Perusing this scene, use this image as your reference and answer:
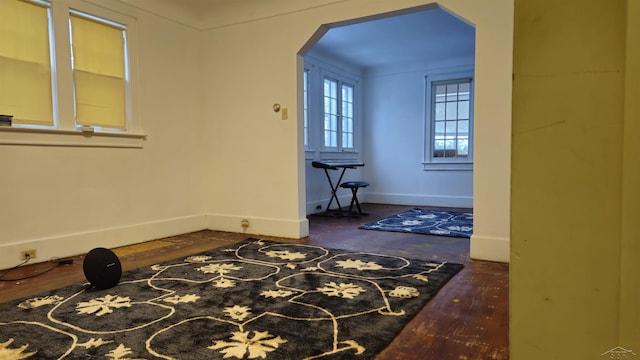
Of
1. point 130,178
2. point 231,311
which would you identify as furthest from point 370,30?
point 231,311

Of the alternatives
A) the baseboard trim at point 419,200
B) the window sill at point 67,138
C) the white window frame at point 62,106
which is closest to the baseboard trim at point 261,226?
the window sill at point 67,138

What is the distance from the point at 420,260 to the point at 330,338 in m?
1.62

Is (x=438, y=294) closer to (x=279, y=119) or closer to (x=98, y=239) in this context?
(x=279, y=119)

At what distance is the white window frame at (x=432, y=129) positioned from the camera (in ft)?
21.9

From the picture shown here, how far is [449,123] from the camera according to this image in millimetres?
6902

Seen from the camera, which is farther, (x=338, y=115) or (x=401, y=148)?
(x=401, y=148)

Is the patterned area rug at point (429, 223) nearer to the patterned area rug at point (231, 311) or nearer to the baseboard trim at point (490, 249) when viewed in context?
the baseboard trim at point (490, 249)

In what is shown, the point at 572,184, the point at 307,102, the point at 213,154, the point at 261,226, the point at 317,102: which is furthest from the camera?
the point at 317,102

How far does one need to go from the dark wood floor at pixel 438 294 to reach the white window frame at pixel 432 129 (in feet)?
8.33

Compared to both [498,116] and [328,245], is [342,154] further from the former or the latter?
[498,116]

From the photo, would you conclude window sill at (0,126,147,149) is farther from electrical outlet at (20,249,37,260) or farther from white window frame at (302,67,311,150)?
white window frame at (302,67,311,150)

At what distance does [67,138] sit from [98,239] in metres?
0.94

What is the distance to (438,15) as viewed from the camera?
15.1ft

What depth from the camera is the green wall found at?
0.44 metres
